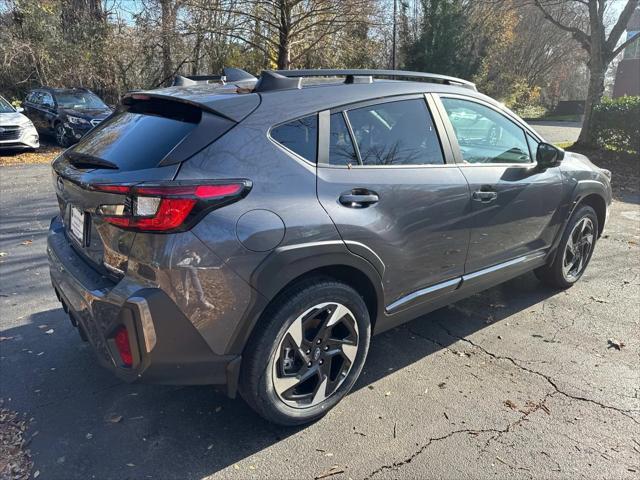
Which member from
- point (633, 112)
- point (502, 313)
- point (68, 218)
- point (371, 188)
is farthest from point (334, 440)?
point (633, 112)

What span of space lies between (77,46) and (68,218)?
17813mm

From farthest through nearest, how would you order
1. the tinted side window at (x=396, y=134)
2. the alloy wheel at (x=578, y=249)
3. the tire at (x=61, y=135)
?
the tire at (x=61, y=135)
the alloy wheel at (x=578, y=249)
the tinted side window at (x=396, y=134)

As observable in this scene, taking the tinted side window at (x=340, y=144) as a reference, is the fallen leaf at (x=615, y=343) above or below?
below

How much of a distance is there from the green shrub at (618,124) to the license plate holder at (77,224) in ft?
39.6

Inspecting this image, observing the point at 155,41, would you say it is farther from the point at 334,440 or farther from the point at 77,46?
the point at 334,440

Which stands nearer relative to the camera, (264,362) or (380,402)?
(264,362)

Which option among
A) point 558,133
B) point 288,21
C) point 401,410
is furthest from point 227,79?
point 558,133

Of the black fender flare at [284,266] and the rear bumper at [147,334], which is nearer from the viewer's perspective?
the rear bumper at [147,334]

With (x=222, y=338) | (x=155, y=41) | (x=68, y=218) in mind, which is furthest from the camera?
(x=155, y=41)

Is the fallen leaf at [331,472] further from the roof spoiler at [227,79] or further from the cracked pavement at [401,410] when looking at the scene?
the roof spoiler at [227,79]

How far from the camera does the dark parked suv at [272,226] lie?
221cm

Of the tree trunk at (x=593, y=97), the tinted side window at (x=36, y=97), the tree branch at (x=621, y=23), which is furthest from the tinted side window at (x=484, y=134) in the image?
the tinted side window at (x=36, y=97)

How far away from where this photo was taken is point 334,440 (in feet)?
8.76

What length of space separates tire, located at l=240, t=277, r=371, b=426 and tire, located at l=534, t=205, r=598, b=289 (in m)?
2.35
